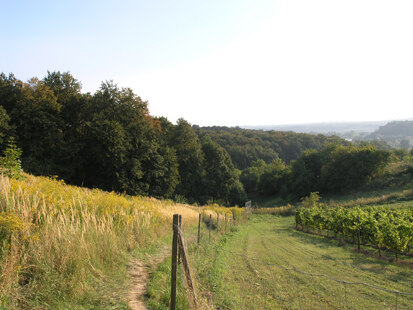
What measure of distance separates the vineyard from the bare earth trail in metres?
11.5

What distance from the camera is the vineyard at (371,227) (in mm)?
12884

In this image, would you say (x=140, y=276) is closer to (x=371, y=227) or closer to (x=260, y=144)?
(x=371, y=227)

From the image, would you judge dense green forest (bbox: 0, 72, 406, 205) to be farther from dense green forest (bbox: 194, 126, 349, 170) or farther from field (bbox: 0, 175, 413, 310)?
dense green forest (bbox: 194, 126, 349, 170)

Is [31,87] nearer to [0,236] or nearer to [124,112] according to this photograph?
[124,112]

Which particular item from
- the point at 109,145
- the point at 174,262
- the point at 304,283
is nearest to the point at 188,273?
the point at 174,262

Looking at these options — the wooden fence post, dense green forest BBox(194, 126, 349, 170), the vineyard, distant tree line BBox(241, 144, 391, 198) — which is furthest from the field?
dense green forest BBox(194, 126, 349, 170)

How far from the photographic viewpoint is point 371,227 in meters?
15.1

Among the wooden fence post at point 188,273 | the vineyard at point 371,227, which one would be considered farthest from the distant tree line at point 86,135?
the wooden fence post at point 188,273

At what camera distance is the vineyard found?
42.3ft

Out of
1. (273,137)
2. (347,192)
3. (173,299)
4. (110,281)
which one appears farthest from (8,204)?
(273,137)

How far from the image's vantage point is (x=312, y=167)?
62094mm

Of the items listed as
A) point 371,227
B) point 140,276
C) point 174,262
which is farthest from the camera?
point 371,227

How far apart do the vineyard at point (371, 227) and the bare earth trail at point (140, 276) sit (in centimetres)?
1149

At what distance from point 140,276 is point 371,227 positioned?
46.9ft
